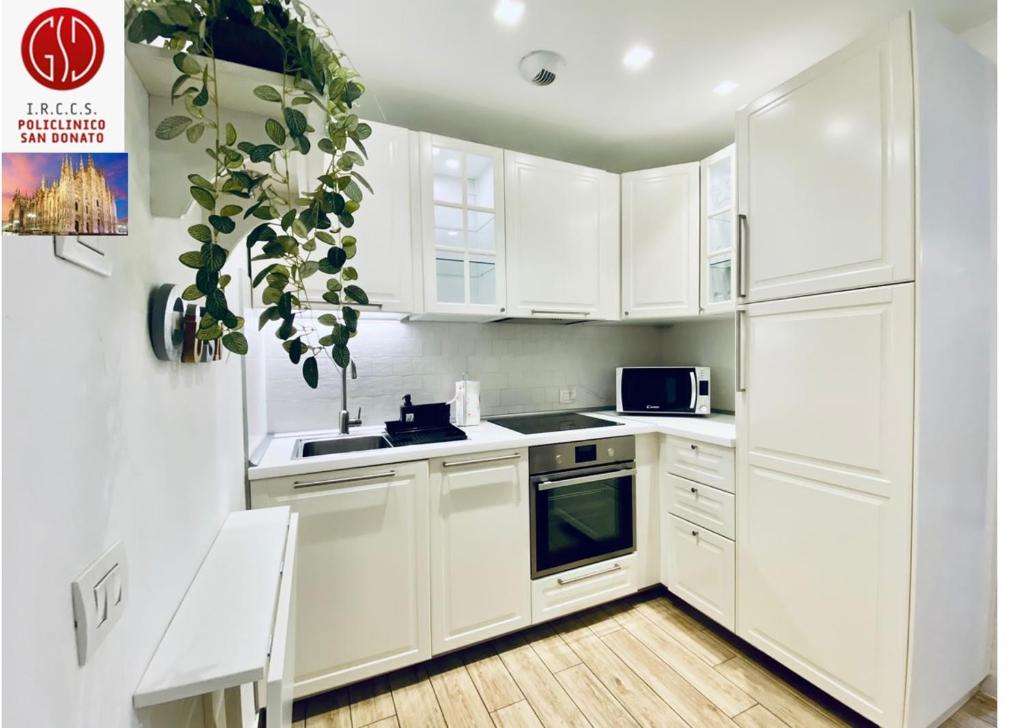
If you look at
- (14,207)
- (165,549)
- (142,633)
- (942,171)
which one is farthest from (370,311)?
(942,171)

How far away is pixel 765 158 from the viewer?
170 cm

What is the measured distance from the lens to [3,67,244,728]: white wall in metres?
0.38

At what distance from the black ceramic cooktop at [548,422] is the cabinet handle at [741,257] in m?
0.89

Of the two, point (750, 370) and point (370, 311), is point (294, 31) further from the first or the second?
point (750, 370)

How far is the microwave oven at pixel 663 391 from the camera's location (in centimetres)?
247

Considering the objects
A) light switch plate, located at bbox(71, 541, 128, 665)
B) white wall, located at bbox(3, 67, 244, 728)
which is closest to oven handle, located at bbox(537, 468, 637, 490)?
white wall, located at bbox(3, 67, 244, 728)

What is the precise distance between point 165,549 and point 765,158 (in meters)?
2.19

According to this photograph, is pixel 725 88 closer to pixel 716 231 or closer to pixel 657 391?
pixel 716 231

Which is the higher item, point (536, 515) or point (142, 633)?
point (142, 633)

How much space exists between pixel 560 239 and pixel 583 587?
70.9 inches

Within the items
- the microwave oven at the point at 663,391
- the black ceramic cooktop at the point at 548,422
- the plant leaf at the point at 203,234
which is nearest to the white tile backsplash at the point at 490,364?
the black ceramic cooktop at the point at 548,422

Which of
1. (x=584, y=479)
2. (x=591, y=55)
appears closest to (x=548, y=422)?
(x=584, y=479)

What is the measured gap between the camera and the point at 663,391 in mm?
2594

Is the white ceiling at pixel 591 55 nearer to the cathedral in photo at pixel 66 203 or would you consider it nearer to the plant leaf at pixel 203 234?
the plant leaf at pixel 203 234
